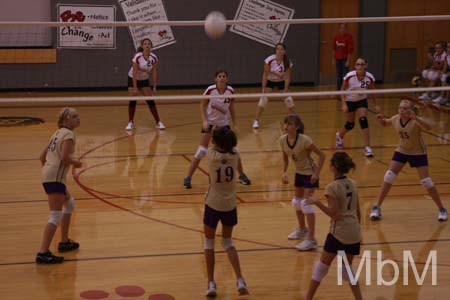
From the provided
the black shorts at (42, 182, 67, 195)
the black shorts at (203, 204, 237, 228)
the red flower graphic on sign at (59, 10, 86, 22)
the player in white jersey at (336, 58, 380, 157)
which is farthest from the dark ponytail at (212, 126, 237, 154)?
the red flower graphic on sign at (59, 10, 86, 22)

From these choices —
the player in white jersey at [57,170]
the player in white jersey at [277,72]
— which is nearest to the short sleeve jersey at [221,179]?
the player in white jersey at [57,170]

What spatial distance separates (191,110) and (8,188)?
789 cm

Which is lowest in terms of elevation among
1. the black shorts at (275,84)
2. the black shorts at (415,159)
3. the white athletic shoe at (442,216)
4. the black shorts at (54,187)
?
the white athletic shoe at (442,216)

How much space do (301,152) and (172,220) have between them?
2377mm

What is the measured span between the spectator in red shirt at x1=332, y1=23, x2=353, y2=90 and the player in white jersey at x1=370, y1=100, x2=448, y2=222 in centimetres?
1132

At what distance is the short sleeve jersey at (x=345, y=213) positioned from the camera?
773cm

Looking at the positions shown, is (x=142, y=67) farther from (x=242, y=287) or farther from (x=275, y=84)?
(x=242, y=287)

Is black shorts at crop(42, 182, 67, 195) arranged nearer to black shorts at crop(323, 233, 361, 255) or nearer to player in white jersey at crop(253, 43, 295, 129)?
black shorts at crop(323, 233, 361, 255)

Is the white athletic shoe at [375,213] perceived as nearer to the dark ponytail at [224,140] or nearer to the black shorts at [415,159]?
the black shorts at [415,159]

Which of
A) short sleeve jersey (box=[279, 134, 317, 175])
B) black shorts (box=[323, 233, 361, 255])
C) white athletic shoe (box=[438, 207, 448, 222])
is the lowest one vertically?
white athletic shoe (box=[438, 207, 448, 222])

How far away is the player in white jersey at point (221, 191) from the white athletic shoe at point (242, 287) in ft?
0.38

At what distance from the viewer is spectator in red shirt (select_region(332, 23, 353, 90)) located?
2186cm

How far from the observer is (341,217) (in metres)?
7.79

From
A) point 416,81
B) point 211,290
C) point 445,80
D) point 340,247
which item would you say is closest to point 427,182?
point 340,247
